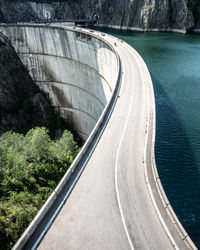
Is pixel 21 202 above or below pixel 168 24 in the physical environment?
below

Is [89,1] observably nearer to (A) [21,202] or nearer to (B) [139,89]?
(B) [139,89]

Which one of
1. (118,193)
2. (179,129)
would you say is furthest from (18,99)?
(118,193)

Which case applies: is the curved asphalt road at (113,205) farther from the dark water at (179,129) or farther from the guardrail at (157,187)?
the dark water at (179,129)

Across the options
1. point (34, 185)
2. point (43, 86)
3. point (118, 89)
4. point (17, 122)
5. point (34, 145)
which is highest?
point (118, 89)

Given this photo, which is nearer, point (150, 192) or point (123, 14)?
point (150, 192)

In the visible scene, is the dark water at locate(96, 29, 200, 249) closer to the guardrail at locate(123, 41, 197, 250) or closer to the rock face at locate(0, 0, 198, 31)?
the guardrail at locate(123, 41, 197, 250)

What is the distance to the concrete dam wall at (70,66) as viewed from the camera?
47.5 metres

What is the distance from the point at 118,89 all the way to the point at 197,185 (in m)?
14.6

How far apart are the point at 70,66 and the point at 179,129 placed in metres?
32.1

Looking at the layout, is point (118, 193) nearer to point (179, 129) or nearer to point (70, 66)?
point (179, 129)

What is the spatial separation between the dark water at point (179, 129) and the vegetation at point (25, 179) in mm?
9455

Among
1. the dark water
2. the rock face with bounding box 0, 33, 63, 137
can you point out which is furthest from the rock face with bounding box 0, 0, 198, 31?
the dark water

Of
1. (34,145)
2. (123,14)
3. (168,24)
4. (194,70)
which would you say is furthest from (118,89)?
(123,14)

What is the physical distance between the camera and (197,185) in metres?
22.3
